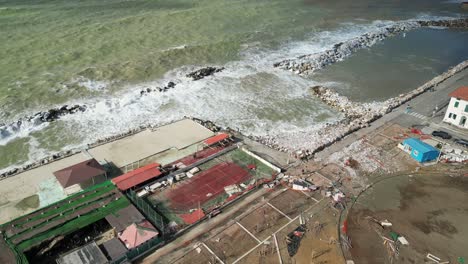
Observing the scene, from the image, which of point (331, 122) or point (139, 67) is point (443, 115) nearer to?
point (331, 122)

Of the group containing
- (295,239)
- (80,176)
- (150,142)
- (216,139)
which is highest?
(80,176)

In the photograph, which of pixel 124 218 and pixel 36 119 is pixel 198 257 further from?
pixel 36 119

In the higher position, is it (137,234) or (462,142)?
(137,234)

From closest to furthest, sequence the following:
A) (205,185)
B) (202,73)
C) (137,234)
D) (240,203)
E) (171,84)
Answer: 1. (137,234)
2. (240,203)
3. (205,185)
4. (171,84)
5. (202,73)

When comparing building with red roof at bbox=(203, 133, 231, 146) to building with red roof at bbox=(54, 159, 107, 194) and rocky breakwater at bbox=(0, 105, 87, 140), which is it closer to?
building with red roof at bbox=(54, 159, 107, 194)

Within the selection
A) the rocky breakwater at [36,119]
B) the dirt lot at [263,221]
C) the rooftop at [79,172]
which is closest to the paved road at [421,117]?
the dirt lot at [263,221]

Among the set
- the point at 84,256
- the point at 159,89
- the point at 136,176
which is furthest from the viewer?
the point at 159,89

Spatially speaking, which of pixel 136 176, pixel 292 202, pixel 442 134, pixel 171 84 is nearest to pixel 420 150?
pixel 442 134
